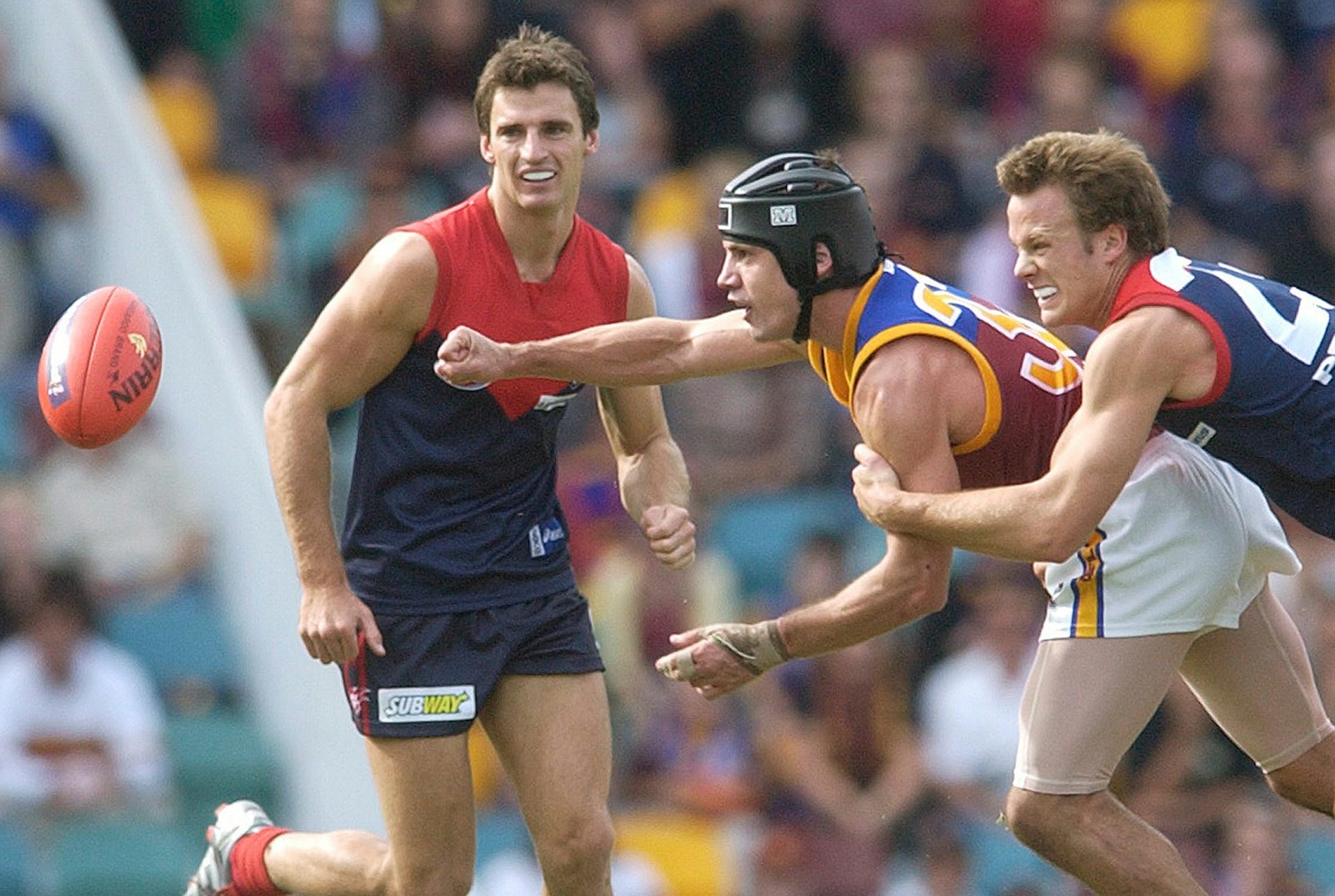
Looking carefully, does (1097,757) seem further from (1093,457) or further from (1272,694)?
(1093,457)

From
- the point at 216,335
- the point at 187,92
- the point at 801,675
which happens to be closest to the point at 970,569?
the point at 801,675

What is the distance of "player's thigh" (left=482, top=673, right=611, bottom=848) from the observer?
6.05 metres

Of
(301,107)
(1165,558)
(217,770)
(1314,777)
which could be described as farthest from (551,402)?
(301,107)

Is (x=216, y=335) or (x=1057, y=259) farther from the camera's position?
(x=216, y=335)

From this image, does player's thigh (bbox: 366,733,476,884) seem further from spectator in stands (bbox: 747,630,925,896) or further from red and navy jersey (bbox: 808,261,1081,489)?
spectator in stands (bbox: 747,630,925,896)

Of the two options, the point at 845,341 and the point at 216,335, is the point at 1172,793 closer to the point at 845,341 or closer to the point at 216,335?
the point at 845,341

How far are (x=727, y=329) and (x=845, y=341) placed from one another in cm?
60

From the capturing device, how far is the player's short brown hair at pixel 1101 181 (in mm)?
5621

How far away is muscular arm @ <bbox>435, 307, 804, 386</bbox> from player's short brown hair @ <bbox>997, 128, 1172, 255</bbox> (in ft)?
2.90

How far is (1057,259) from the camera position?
568 cm

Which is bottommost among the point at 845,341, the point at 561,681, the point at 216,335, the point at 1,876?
the point at 1,876

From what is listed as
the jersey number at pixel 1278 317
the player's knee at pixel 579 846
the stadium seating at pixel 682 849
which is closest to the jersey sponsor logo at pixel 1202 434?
the jersey number at pixel 1278 317

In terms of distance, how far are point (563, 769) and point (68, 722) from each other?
14.7ft

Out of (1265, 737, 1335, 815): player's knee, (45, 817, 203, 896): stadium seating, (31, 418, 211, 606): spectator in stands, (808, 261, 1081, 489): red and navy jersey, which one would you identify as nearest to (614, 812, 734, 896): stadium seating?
(45, 817, 203, 896): stadium seating
